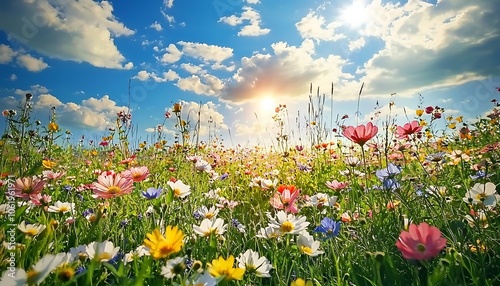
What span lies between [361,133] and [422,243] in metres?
0.64

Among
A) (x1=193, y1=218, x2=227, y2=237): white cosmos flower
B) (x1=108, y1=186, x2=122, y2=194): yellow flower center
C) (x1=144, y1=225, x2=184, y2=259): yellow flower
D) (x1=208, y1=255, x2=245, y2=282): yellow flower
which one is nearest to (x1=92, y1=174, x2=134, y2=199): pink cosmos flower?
(x1=108, y1=186, x2=122, y2=194): yellow flower center

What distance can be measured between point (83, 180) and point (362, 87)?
121 inches

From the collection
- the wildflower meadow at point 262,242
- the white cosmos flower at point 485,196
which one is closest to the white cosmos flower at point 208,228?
the wildflower meadow at point 262,242

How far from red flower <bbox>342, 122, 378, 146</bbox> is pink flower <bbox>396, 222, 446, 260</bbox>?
582 millimetres

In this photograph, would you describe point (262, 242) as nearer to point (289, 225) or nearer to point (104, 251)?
point (289, 225)

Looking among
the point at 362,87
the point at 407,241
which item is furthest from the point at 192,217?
the point at 362,87

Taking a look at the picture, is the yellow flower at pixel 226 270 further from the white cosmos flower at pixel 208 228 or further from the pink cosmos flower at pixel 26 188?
the pink cosmos flower at pixel 26 188

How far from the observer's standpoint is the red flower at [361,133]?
1.23m

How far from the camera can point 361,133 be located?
126cm

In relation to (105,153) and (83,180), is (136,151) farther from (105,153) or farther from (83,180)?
(83,180)

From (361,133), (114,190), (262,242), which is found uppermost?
(361,133)

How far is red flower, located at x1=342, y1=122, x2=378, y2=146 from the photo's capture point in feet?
4.04

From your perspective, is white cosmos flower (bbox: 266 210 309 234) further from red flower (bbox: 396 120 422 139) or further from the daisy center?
red flower (bbox: 396 120 422 139)

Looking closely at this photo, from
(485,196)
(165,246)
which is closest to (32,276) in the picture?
(165,246)
